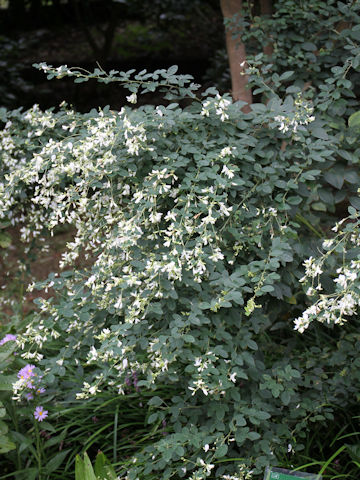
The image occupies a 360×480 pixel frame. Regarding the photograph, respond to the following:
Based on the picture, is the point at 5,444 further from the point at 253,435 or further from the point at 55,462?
the point at 253,435

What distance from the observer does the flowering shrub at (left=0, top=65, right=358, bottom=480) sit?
203 cm

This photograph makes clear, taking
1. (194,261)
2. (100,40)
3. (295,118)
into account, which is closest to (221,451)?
(194,261)

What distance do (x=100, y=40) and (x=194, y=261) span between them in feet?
25.6

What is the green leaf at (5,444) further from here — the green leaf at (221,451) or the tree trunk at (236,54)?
the tree trunk at (236,54)

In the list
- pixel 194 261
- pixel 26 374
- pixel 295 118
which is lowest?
pixel 26 374

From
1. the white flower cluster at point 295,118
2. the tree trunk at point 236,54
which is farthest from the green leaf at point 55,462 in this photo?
the tree trunk at point 236,54

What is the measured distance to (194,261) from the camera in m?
1.96

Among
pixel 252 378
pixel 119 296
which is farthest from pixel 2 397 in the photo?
pixel 252 378

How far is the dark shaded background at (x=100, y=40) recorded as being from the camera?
7.23 metres

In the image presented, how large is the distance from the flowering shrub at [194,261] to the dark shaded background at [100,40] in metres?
4.66

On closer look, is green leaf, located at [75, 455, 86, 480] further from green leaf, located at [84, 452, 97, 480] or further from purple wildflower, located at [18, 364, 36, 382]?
purple wildflower, located at [18, 364, 36, 382]

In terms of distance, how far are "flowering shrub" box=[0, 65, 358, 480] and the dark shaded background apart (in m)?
4.66

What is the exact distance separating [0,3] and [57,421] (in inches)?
298

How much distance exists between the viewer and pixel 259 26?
3.24 m
